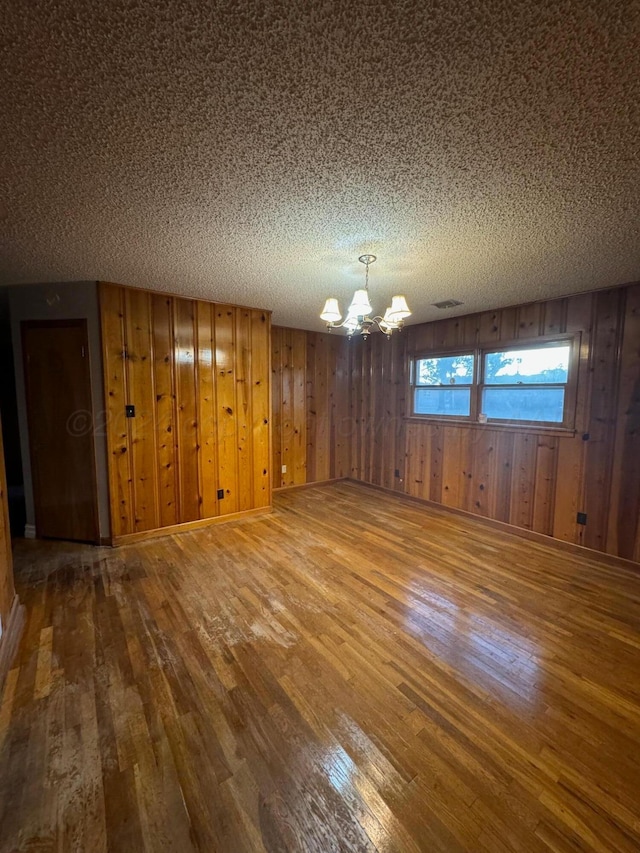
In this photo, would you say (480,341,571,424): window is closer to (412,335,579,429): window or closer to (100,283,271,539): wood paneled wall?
(412,335,579,429): window

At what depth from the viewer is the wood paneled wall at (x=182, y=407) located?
3.18 metres

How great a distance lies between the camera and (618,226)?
75.1 inches

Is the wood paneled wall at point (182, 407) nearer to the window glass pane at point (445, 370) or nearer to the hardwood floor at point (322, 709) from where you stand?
the hardwood floor at point (322, 709)

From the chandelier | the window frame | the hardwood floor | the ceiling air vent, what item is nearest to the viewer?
A: the hardwood floor

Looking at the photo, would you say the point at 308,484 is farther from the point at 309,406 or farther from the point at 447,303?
the point at 447,303

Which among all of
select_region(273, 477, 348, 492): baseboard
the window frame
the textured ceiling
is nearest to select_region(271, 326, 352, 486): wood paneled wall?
select_region(273, 477, 348, 492): baseboard

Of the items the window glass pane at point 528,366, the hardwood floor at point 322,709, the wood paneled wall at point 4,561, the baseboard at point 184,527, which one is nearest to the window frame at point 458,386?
the window glass pane at point 528,366

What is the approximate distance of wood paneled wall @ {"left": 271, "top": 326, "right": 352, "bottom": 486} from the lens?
495cm

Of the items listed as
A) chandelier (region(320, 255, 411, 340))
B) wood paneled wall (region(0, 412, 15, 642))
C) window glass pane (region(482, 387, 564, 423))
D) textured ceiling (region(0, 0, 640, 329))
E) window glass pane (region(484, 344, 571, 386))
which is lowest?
wood paneled wall (region(0, 412, 15, 642))

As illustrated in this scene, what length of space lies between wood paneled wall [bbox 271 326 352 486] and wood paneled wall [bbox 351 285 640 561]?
94 cm

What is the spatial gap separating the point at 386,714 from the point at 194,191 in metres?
2.57

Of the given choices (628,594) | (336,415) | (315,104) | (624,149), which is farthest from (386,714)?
(336,415)

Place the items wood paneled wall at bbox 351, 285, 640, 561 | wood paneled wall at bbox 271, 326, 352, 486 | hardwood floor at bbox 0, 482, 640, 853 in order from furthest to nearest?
wood paneled wall at bbox 271, 326, 352, 486 < wood paneled wall at bbox 351, 285, 640, 561 < hardwood floor at bbox 0, 482, 640, 853

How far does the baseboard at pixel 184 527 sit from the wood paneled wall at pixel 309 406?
102 cm
